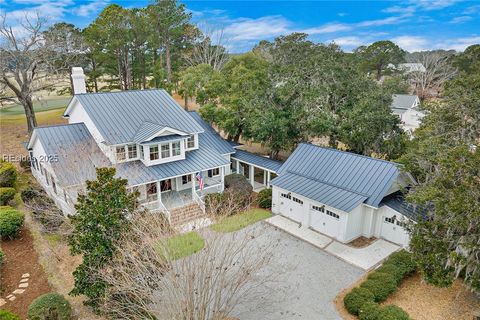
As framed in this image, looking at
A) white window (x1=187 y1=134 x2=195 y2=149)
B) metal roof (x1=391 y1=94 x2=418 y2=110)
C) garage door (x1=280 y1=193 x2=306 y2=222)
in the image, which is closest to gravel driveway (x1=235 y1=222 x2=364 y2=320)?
garage door (x1=280 y1=193 x2=306 y2=222)

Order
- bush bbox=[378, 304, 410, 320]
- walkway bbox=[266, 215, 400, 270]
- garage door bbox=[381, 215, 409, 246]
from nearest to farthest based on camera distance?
bush bbox=[378, 304, 410, 320], walkway bbox=[266, 215, 400, 270], garage door bbox=[381, 215, 409, 246]

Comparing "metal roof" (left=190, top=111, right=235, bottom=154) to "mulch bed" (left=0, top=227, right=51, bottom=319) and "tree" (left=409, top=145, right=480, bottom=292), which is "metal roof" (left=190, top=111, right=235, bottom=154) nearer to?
"mulch bed" (left=0, top=227, right=51, bottom=319)

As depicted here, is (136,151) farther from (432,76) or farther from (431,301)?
(432,76)

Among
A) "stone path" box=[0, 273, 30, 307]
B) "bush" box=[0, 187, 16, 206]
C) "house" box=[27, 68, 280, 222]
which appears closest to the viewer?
"stone path" box=[0, 273, 30, 307]

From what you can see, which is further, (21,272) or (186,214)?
(186,214)

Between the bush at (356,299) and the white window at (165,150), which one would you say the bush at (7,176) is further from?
the bush at (356,299)

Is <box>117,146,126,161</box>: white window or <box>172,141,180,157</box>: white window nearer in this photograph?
<box>117,146,126,161</box>: white window

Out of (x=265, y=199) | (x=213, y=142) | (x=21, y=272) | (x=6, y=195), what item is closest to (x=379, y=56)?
(x=213, y=142)

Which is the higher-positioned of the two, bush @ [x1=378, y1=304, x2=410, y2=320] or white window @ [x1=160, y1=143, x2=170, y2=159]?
white window @ [x1=160, y1=143, x2=170, y2=159]

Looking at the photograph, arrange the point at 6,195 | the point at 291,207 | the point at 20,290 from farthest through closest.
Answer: the point at 6,195, the point at 291,207, the point at 20,290
